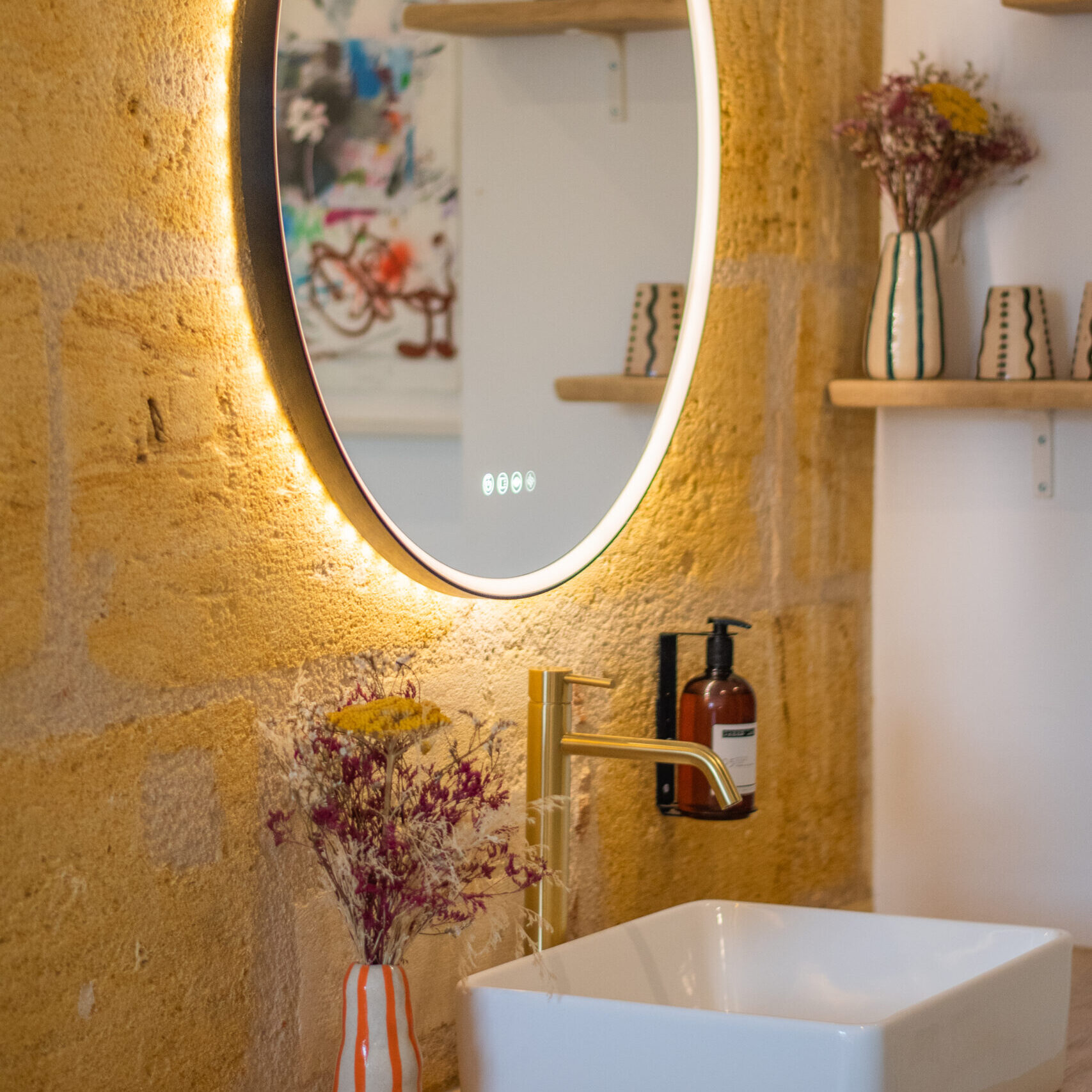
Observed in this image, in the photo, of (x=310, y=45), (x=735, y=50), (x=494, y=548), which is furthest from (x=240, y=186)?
(x=735, y=50)

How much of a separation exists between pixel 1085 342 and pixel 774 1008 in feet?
2.57

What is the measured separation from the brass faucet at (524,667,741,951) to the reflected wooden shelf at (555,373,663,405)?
236 millimetres

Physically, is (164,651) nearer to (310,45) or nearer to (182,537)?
(182,537)

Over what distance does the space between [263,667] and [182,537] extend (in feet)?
0.38

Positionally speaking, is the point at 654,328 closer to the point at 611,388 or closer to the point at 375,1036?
the point at 611,388

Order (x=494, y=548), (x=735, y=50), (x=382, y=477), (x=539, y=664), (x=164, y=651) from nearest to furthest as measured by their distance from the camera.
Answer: (x=164, y=651), (x=382, y=477), (x=494, y=548), (x=539, y=664), (x=735, y=50)

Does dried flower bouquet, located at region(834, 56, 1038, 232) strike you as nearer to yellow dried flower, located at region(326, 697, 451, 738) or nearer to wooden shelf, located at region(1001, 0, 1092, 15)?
wooden shelf, located at region(1001, 0, 1092, 15)

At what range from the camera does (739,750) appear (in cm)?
137

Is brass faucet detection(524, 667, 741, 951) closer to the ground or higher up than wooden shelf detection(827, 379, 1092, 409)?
closer to the ground

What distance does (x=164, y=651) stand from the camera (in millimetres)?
919

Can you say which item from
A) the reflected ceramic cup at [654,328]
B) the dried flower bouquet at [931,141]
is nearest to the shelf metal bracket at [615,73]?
the reflected ceramic cup at [654,328]

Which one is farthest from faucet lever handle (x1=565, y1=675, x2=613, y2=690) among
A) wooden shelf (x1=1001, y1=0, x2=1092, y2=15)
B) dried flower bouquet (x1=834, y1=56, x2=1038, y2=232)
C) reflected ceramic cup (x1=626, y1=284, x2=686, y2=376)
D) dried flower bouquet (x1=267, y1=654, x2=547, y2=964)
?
wooden shelf (x1=1001, y1=0, x2=1092, y2=15)

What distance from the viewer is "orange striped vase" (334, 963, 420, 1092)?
924 millimetres

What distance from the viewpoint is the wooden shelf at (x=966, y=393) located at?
1.52m
